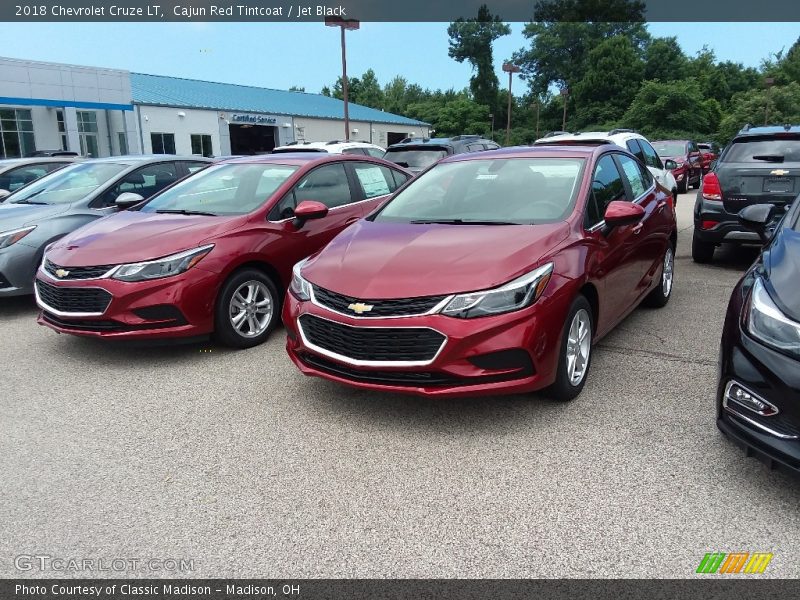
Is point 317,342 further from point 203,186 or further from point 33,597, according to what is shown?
point 203,186

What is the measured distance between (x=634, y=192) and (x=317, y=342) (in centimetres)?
319

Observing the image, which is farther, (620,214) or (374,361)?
(620,214)

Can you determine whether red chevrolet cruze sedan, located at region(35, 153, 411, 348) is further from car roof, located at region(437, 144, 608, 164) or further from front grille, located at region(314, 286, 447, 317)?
front grille, located at region(314, 286, 447, 317)

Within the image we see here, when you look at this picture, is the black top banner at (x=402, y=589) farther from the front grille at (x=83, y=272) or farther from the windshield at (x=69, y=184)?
the windshield at (x=69, y=184)

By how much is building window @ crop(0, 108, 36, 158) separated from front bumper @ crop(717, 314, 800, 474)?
32.8m

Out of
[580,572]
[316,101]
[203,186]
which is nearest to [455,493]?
[580,572]

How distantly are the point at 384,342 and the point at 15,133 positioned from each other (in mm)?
32879

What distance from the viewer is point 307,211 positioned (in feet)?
17.7

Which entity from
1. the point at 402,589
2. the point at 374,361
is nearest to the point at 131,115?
the point at 374,361

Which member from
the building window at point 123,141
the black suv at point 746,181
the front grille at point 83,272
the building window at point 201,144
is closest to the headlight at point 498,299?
the front grille at point 83,272

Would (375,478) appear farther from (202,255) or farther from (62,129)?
(62,129)

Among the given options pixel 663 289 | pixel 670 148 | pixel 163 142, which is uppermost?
pixel 163 142

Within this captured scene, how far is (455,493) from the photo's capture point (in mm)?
2992

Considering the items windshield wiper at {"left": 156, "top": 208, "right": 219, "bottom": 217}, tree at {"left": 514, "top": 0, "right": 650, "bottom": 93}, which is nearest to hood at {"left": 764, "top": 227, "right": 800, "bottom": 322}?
windshield wiper at {"left": 156, "top": 208, "right": 219, "bottom": 217}
